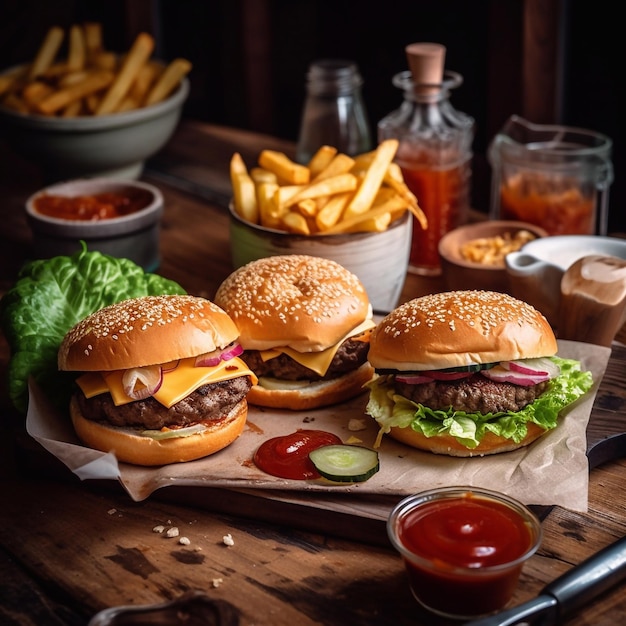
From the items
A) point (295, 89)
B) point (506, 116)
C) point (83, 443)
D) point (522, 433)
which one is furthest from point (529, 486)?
point (295, 89)

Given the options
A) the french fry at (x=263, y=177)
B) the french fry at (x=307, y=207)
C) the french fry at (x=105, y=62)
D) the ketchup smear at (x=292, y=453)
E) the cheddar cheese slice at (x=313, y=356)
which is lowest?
the ketchup smear at (x=292, y=453)

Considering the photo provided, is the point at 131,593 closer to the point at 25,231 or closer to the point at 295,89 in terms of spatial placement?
the point at 25,231

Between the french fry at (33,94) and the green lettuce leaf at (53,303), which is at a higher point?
the french fry at (33,94)

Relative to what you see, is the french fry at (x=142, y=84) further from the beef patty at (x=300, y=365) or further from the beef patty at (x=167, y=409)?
the beef patty at (x=167, y=409)

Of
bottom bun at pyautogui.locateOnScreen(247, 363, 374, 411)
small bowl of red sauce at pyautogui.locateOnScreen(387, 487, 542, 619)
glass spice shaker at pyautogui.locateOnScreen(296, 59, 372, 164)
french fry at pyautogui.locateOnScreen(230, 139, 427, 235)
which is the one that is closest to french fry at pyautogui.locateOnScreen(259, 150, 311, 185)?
french fry at pyautogui.locateOnScreen(230, 139, 427, 235)

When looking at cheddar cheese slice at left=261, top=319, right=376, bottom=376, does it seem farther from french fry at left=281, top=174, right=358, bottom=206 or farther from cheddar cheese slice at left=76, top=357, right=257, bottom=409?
french fry at left=281, top=174, right=358, bottom=206

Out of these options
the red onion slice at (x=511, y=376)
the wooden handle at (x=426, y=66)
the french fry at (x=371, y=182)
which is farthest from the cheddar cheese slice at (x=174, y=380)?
the wooden handle at (x=426, y=66)
